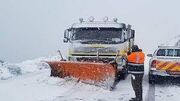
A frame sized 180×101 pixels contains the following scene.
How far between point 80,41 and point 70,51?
570 millimetres

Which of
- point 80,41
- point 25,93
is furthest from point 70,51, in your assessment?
point 25,93

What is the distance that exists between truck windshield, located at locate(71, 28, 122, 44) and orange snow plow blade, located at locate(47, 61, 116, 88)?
1.69 metres

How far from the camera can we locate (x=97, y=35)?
16859 millimetres

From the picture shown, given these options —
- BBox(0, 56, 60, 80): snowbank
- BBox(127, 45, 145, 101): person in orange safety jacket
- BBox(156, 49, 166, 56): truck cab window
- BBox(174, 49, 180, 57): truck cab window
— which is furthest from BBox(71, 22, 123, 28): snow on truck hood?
BBox(127, 45, 145, 101): person in orange safety jacket

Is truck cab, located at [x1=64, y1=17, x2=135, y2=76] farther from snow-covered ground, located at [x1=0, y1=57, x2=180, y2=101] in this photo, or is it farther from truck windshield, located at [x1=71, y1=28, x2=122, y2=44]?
snow-covered ground, located at [x1=0, y1=57, x2=180, y2=101]

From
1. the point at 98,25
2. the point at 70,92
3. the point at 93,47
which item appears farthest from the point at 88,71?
the point at 98,25

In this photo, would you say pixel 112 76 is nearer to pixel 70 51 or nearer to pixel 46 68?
pixel 70 51

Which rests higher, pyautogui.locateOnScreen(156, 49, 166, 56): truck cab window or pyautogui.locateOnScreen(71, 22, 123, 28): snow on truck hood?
pyautogui.locateOnScreen(71, 22, 123, 28): snow on truck hood

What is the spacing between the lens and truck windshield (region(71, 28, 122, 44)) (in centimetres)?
1662

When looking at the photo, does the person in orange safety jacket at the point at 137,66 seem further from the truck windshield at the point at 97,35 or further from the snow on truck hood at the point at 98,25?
the snow on truck hood at the point at 98,25

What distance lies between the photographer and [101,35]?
16812mm

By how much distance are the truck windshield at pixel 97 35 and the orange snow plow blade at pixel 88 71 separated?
5.55 ft

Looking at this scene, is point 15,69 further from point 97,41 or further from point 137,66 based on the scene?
point 137,66

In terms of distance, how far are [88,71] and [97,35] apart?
260 centimetres
